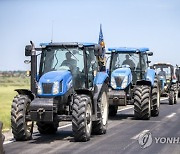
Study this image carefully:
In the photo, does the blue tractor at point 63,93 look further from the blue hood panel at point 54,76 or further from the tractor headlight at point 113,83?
the tractor headlight at point 113,83

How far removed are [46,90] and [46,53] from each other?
1515 millimetres

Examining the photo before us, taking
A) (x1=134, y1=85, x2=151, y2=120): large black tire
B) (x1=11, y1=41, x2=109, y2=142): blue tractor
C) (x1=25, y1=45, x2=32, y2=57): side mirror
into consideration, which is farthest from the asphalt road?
(x1=134, y1=85, x2=151, y2=120): large black tire

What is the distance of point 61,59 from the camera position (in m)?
13.1

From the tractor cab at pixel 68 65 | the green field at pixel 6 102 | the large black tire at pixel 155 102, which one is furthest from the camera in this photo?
the large black tire at pixel 155 102

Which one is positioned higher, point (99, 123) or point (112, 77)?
point (112, 77)

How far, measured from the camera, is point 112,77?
19.3 metres

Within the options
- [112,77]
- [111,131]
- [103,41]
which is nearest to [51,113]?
[111,131]

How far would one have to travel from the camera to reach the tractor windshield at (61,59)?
13.0 meters

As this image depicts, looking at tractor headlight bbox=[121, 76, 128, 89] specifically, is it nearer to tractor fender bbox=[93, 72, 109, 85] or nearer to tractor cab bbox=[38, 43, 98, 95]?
tractor fender bbox=[93, 72, 109, 85]

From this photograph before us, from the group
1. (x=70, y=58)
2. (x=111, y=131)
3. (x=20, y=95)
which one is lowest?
(x=111, y=131)

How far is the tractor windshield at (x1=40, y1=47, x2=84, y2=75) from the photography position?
1303cm

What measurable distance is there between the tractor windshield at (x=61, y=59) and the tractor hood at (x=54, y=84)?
0.60 meters

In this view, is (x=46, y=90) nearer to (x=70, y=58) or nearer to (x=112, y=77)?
(x=70, y=58)

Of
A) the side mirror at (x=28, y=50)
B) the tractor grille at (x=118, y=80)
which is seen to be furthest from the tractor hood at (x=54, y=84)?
the tractor grille at (x=118, y=80)
